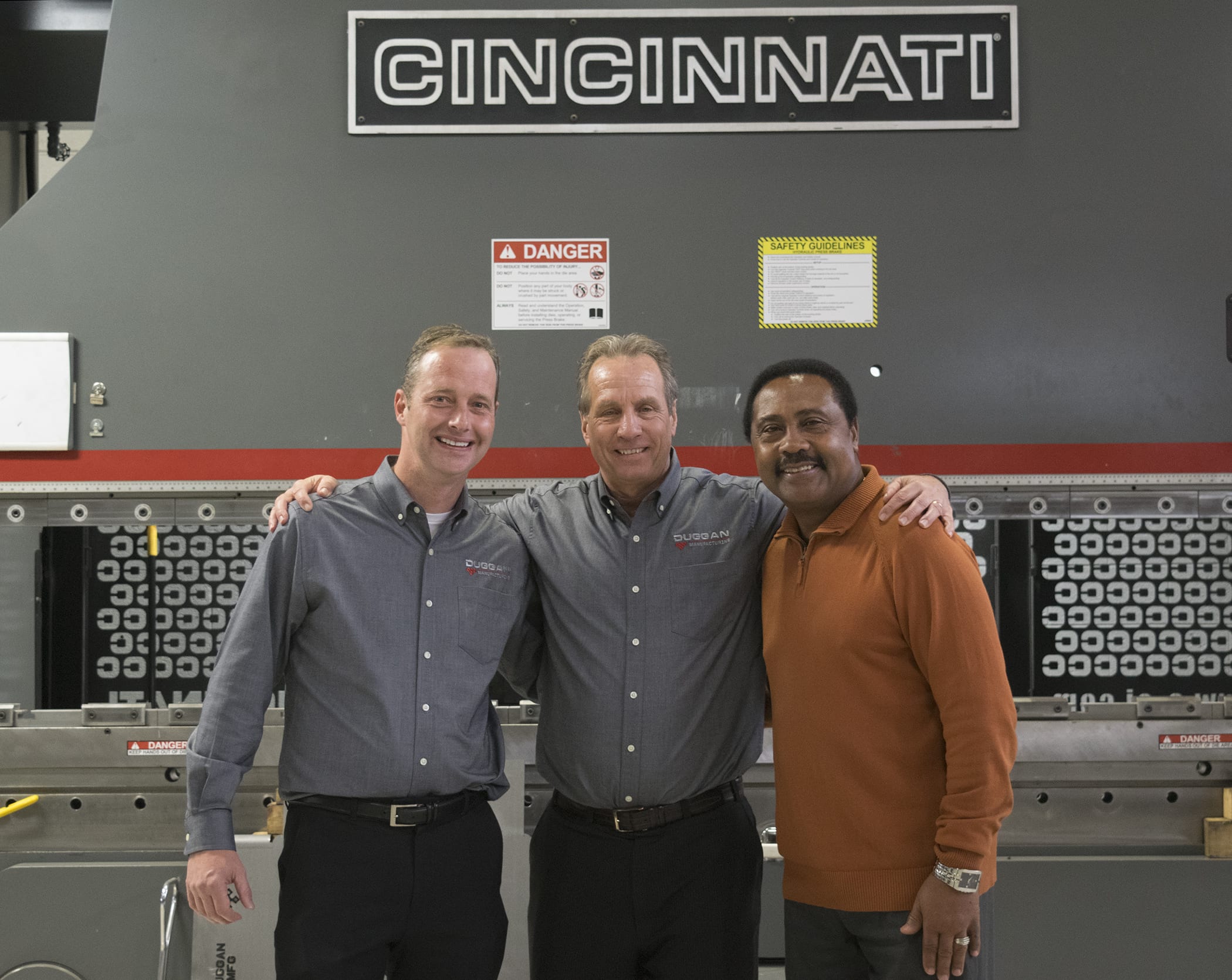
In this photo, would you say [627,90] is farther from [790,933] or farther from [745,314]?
[790,933]

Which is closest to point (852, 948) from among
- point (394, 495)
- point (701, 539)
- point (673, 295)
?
point (701, 539)

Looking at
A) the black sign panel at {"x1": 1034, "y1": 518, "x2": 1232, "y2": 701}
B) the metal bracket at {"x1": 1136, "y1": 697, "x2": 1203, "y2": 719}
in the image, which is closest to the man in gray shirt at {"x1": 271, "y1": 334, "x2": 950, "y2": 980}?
the black sign panel at {"x1": 1034, "y1": 518, "x2": 1232, "y2": 701}

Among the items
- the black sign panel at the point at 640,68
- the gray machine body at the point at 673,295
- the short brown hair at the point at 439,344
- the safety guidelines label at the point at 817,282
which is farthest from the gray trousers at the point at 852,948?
the black sign panel at the point at 640,68

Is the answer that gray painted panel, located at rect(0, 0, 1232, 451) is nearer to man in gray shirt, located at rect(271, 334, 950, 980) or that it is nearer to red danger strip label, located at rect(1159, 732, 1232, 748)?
man in gray shirt, located at rect(271, 334, 950, 980)

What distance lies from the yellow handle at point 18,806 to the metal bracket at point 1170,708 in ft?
8.50

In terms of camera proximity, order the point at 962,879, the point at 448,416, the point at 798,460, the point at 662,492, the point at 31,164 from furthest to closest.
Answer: the point at 31,164 < the point at 662,492 < the point at 448,416 < the point at 798,460 < the point at 962,879

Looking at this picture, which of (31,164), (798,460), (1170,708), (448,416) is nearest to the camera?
(798,460)

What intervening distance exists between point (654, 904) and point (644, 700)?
35cm

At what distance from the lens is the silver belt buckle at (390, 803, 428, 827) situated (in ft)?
5.60

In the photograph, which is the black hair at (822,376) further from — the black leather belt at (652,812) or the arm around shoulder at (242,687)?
the arm around shoulder at (242,687)

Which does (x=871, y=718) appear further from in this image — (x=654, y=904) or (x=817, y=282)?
(x=817, y=282)

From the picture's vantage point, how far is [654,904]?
1.79 meters

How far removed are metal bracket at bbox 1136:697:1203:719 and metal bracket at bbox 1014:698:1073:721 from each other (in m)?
0.17

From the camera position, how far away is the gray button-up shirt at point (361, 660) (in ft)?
5.60
